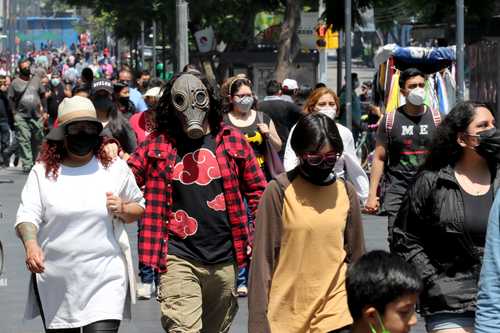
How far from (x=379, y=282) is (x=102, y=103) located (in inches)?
245

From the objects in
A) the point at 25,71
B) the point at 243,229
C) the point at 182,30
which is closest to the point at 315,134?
the point at 243,229

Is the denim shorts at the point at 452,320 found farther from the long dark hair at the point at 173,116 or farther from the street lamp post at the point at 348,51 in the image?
the street lamp post at the point at 348,51

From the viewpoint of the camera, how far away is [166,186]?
697 centimetres

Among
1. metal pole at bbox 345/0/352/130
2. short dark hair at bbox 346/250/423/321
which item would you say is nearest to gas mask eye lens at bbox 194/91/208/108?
short dark hair at bbox 346/250/423/321

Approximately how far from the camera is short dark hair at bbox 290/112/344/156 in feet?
18.4

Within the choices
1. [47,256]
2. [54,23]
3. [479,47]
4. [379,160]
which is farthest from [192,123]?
[54,23]

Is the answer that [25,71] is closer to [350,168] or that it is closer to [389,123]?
[389,123]

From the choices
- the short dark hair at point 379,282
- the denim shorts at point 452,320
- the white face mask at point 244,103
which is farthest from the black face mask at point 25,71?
the short dark hair at point 379,282

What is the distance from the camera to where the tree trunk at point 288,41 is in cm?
2786

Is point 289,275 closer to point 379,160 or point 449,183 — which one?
point 449,183

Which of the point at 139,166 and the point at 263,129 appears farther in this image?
the point at 263,129

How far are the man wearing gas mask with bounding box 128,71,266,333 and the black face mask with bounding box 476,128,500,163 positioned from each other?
1435 millimetres

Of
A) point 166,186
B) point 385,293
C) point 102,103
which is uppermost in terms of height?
point 102,103

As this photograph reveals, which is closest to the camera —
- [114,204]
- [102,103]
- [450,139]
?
[450,139]
